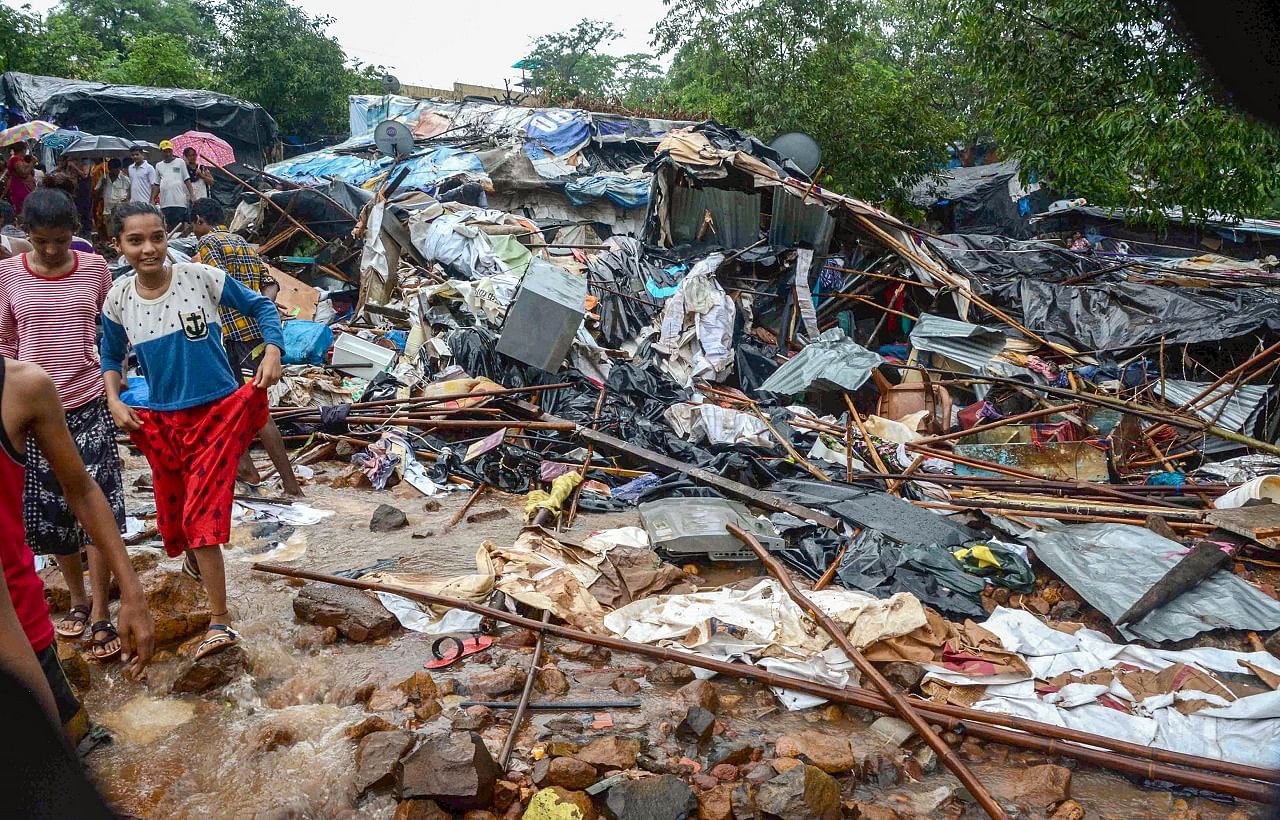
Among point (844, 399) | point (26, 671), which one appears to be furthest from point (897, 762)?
point (844, 399)

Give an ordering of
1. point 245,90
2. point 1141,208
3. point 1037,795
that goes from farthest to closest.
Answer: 1. point 245,90
2. point 1141,208
3. point 1037,795

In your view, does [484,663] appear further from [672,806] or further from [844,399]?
[844,399]

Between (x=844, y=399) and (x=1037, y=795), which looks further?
(x=844, y=399)

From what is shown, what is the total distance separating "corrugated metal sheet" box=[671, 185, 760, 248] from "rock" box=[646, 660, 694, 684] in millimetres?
8839

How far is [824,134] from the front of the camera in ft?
55.5

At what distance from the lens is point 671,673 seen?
3.50 metres

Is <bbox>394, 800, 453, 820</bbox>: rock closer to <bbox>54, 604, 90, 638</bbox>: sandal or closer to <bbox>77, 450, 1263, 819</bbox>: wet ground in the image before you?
<bbox>77, 450, 1263, 819</bbox>: wet ground

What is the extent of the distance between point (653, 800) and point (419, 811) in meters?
0.73

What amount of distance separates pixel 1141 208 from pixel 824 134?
28.6 feet

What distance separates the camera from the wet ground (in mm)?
2576

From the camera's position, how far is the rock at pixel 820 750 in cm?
290

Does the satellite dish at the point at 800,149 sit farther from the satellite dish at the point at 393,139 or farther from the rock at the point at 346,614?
the rock at the point at 346,614

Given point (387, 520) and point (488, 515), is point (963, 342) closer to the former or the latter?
point (488, 515)

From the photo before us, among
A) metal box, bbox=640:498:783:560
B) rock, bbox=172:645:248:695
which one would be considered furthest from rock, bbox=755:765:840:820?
metal box, bbox=640:498:783:560
